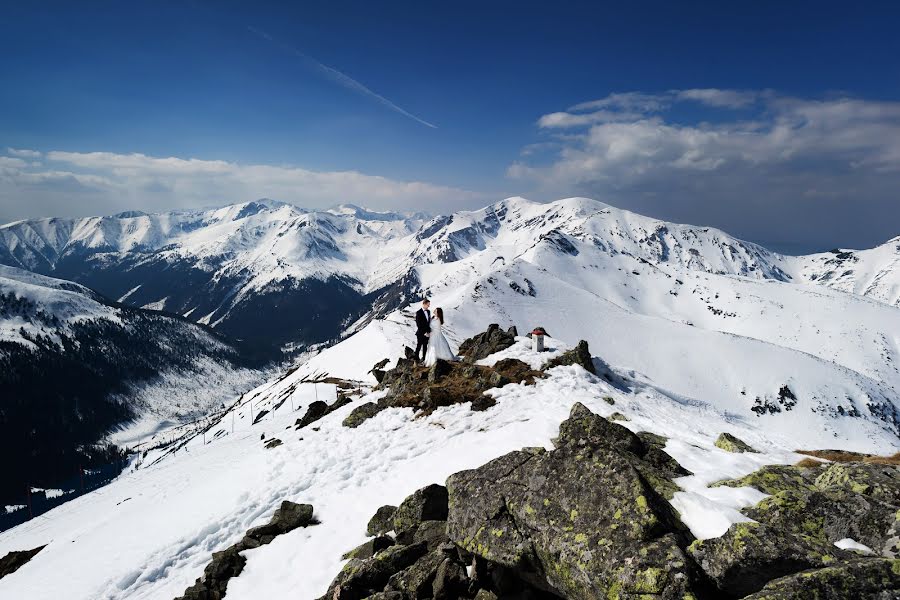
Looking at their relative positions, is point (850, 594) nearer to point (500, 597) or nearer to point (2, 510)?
point (500, 597)

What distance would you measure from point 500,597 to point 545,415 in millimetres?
11993

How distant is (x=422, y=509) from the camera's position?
41.2 ft

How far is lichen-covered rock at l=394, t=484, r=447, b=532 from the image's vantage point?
12.5m

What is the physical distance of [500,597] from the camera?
847 cm

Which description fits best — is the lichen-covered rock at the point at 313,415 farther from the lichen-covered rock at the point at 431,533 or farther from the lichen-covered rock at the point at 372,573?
the lichen-covered rock at the point at 372,573

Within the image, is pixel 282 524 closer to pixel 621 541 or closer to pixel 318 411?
pixel 621 541

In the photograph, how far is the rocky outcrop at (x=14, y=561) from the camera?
81.3 ft

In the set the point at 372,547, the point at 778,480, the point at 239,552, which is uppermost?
the point at 778,480

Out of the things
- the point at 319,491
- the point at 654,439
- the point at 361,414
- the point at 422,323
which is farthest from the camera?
the point at 422,323

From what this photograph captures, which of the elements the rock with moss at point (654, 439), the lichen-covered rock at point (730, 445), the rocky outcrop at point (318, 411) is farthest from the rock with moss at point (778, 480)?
the rocky outcrop at point (318, 411)

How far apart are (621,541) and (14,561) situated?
36516 mm

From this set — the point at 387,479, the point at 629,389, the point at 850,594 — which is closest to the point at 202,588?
the point at 387,479

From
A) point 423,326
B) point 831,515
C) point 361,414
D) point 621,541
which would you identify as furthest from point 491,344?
point 621,541

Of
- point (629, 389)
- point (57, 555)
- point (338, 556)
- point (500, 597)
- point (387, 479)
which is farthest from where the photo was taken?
point (629, 389)
